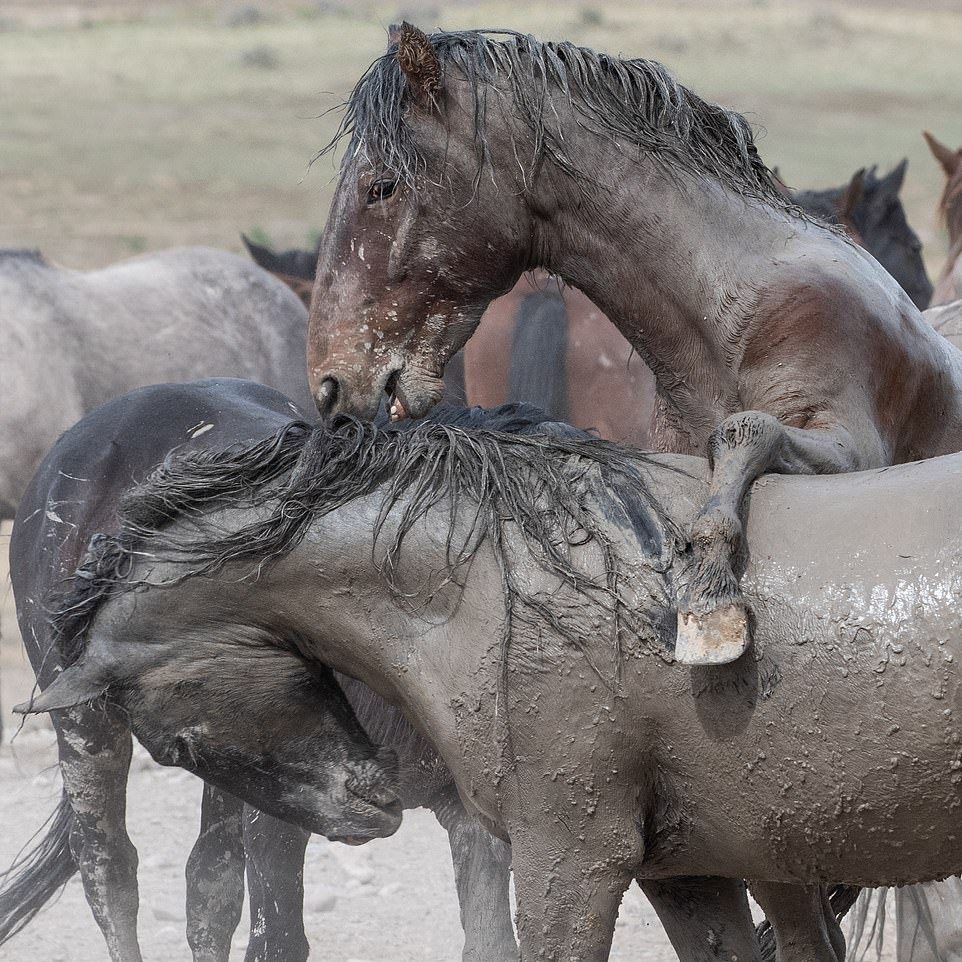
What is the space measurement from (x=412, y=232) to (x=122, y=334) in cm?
400

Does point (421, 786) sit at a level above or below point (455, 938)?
above

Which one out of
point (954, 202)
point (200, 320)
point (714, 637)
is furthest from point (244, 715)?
point (954, 202)

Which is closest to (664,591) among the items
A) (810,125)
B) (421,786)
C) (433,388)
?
(433,388)

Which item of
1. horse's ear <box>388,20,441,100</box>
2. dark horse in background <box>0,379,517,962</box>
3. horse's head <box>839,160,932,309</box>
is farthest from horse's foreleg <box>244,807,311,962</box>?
horse's head <box>839,160,932,309</box>

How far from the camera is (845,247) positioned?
276 centimetres

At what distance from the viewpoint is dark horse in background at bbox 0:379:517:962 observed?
2.43m

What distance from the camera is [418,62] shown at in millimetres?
2609

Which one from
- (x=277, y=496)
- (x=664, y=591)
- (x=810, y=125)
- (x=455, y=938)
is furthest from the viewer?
(x=810, y=125)

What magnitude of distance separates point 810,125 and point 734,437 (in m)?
24.5

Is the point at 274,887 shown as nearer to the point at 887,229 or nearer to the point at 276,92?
the point at 887,229

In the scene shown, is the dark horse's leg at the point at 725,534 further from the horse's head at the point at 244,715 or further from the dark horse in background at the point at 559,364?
the dark horse in background at the point at 559,364

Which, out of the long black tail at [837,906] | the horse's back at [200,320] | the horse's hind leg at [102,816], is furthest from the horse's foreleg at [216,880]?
the horse's back at [200,320]

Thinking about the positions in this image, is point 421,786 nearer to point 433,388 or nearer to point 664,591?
point 433,388

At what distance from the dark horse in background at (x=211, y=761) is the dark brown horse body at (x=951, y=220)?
285 cm
